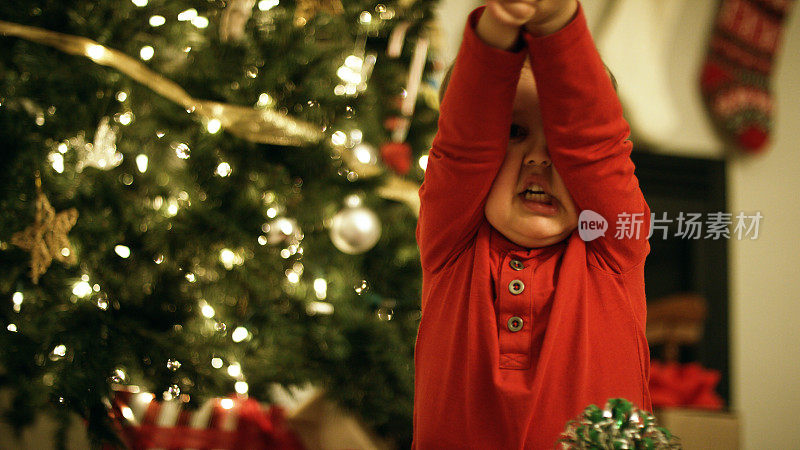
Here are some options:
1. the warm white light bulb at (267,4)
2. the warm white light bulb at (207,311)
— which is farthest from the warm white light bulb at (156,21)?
the warm white light bulb at (207,311)

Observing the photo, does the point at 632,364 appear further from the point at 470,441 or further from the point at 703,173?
the point at 703,173

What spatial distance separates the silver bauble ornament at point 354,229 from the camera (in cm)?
94

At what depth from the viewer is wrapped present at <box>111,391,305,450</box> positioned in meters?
1.00

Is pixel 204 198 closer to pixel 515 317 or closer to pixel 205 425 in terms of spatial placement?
pixel 205 425

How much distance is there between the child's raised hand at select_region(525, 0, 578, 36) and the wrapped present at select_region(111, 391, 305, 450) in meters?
0.76

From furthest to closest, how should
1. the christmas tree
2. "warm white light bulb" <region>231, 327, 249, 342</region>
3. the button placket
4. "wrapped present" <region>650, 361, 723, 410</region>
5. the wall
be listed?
the wall, "wrapped present" <region>650, 361, 723, 410</region>, "warm white light bulb" <region>231, 327, 249, 342</region>, the christmas tree, the button placket

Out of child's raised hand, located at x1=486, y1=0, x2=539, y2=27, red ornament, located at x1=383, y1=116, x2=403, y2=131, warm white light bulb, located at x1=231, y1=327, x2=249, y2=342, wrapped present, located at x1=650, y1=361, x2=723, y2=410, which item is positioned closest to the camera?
child's raised hand, located at x1=486, y1=0, x2=539, y2=27

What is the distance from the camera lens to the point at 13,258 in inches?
35.0

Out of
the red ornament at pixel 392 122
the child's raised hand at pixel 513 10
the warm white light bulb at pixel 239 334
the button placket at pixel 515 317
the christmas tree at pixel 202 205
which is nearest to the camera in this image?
the child's raised hand at pixel 513 10

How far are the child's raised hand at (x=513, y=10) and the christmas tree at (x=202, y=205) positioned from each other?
0.57 m

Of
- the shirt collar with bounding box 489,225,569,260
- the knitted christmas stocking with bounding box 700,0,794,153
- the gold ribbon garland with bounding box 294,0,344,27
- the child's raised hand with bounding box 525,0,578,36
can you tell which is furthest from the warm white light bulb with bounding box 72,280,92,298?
the knitted christmas stocking with bounding box 700,0,794,153

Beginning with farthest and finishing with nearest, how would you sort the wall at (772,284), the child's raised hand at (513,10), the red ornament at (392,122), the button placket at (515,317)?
the wall at (772,284) → the red ornament at (392,122) → the button placket at (515,317) → the child's raised hand at (513,10)

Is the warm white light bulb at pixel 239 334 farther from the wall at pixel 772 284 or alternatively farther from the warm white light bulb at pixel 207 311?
the wall at pixel 772 284

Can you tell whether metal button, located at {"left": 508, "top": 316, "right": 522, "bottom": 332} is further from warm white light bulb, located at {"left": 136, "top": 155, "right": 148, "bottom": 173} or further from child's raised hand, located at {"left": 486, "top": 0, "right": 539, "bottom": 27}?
warm white light bulb, located at {"left": 136, "top": 155, "right": 148, "bottom": 173}
